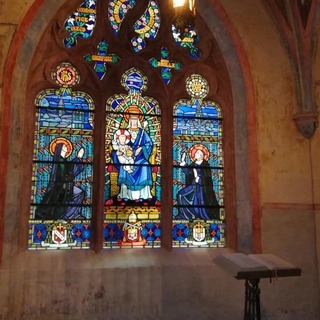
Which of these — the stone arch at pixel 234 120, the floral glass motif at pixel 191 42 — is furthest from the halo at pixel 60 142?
the floral glass motif at pixel 191 42

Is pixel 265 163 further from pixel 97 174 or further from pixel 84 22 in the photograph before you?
pixel 84 22

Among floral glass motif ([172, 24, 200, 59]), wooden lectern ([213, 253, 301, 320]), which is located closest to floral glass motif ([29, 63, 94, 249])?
floral glass motif ([172, 24, 200, 59])

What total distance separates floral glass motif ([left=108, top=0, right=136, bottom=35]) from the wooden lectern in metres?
3.77

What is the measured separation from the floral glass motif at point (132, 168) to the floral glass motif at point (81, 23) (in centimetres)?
82

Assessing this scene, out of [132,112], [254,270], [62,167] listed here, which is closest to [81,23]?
[132,112]

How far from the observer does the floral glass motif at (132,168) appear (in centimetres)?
588

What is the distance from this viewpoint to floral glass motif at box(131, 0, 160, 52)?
6465mm

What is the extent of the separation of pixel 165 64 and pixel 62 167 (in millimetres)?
2084

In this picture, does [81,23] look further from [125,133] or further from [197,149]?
[197,149]

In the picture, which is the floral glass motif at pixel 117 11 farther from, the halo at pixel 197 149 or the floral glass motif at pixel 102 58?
the halo at pixel 197 149

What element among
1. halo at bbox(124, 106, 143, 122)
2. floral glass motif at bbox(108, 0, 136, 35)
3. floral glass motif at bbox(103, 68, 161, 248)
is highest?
floral glass motif at bbox(108, 0, 136, 35)

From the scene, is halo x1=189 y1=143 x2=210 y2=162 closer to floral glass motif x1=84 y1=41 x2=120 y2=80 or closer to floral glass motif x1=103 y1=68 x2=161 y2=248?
floral glass motif x1=103 y1=68 x2=161 y2=248

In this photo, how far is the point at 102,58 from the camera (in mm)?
6285

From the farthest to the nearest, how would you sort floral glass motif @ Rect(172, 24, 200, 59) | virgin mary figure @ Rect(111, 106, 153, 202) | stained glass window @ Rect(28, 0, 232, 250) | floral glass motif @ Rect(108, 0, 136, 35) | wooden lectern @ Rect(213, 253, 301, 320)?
floral glass motif @ Rect(172, 24, 200, 59)
floral glass motif @ Rect(108, 0, 136, 35)
virgin mary figure @ Rect(111, 106, 153, 202)
stained glass window @ Rect(28, 0, 232, 250)
wooden lectern @ Rect(213, 253, 301, 320)
